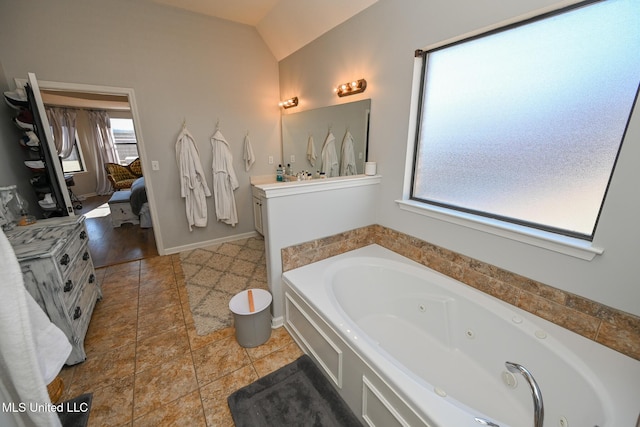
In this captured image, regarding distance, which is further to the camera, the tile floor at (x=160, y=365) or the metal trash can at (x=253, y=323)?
the metal trash can at (x=253, y=323)

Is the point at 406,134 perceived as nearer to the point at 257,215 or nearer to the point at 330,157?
the point at 330,157

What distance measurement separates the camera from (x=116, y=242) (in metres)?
3.68

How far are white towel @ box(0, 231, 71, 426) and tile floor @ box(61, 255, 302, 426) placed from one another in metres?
0.73

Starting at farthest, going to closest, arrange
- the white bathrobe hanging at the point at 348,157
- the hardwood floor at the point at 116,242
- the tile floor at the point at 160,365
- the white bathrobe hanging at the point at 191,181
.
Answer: the hardwood floor at the point at 116,242, the white bathrobe hanging at the point at 191,181, the white bathrobe hanging at the point at 348,157, the tile floor at the point at 160,365

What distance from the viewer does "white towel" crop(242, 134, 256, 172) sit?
3.51 m

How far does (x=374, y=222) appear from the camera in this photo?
7.96ft

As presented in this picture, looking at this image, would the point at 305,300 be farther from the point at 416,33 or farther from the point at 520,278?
the point at 416,33

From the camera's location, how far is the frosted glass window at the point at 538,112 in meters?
1.16

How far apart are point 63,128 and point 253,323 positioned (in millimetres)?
7486

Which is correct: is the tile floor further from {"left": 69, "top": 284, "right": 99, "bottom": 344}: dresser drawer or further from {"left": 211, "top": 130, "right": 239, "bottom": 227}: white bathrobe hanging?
{"left": 211, "top": 130, "right": 239, "bottom": 227}: white bathrobe hanging

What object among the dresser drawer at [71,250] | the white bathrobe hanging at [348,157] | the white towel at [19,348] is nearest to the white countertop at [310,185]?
the white bathrobe hanging at [348,157]

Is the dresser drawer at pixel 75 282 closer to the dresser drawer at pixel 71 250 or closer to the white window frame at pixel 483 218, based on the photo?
the dresser drawer at pixel 71 250

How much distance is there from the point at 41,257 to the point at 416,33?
284cm

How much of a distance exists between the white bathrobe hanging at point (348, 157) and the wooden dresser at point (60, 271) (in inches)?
91.9
